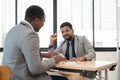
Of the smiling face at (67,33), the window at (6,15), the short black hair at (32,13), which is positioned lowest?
the smiling face at (67,33)

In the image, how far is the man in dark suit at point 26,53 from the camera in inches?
65.9

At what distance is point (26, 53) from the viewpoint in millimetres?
1673

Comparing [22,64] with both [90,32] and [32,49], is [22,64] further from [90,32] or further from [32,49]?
[90,32]

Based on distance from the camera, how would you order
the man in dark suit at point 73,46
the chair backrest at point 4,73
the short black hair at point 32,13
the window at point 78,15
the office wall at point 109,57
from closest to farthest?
the chair backrest at point 4,73 < the short black hair at point 32,13 < the man in dark suit at point 73,46 < the office wall at point 109,57 < the window at point 78,15

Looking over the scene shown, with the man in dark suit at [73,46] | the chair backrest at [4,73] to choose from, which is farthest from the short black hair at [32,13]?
the man in dark suit at [73,46]

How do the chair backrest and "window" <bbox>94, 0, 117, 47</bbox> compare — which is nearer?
the chair backrest

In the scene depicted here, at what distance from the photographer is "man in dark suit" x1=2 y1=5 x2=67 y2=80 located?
1.67m

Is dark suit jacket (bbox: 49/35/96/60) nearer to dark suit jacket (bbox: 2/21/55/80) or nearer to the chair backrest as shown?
dark suit jacket (bbox: 2/21/55/80)

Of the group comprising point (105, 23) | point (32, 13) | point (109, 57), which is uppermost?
point (105, 23)

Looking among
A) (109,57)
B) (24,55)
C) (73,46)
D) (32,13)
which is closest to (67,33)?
(73,46)

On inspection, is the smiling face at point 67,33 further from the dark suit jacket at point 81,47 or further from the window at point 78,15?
the window at point 78,15

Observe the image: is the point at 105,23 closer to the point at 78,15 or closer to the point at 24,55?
the point at 78,15

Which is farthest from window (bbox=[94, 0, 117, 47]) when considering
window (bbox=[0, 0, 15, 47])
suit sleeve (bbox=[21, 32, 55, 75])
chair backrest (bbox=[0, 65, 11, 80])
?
chair backrest (bbox=[0, 65, 11, 80])

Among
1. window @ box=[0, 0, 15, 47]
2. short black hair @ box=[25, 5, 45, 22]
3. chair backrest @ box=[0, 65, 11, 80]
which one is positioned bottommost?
chair backrest @ box=[0, 65, 11, 80]
